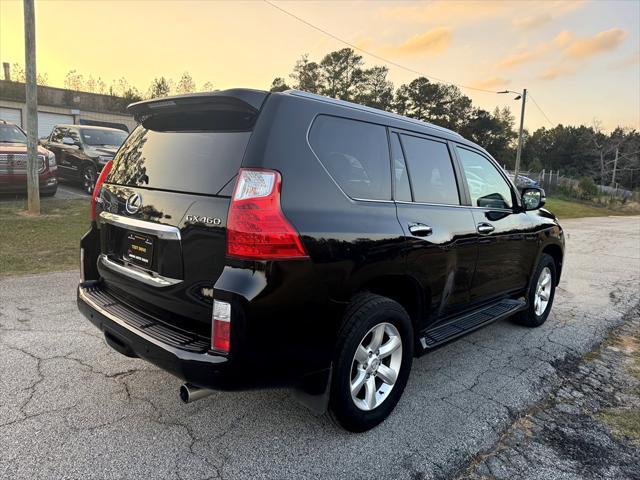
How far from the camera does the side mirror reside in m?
4.47

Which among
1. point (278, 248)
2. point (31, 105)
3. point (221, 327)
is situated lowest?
point (221, 327)

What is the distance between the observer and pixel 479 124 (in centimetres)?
7544

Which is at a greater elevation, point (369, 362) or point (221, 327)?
point (221, 327)

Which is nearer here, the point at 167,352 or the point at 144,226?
the point at 167,352

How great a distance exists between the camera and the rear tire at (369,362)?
258 centimetres

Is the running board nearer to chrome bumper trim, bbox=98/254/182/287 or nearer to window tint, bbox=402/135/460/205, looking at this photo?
window tint, bbox=402/135/460/205

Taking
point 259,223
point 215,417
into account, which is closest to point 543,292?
point 215,417

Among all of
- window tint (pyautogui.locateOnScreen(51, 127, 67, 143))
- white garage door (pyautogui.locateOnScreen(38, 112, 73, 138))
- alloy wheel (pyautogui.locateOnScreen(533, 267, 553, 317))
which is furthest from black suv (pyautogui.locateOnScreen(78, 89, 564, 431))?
white garage door (pyautogui.locateOnScreen(38, 112, 73, 138))

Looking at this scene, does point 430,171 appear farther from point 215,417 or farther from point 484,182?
point 215,417

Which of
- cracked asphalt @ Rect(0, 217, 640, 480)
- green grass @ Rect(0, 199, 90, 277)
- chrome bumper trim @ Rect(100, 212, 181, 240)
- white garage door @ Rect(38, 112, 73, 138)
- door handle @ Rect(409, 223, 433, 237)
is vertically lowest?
cracked asphalt @ Rect(0, 217, 640, 480)

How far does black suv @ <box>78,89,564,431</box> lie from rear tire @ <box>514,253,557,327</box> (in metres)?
1.78

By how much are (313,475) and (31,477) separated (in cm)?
140

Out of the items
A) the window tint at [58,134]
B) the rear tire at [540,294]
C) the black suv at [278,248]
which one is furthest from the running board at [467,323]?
the window tint at [58,134]

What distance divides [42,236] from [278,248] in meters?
7.23
